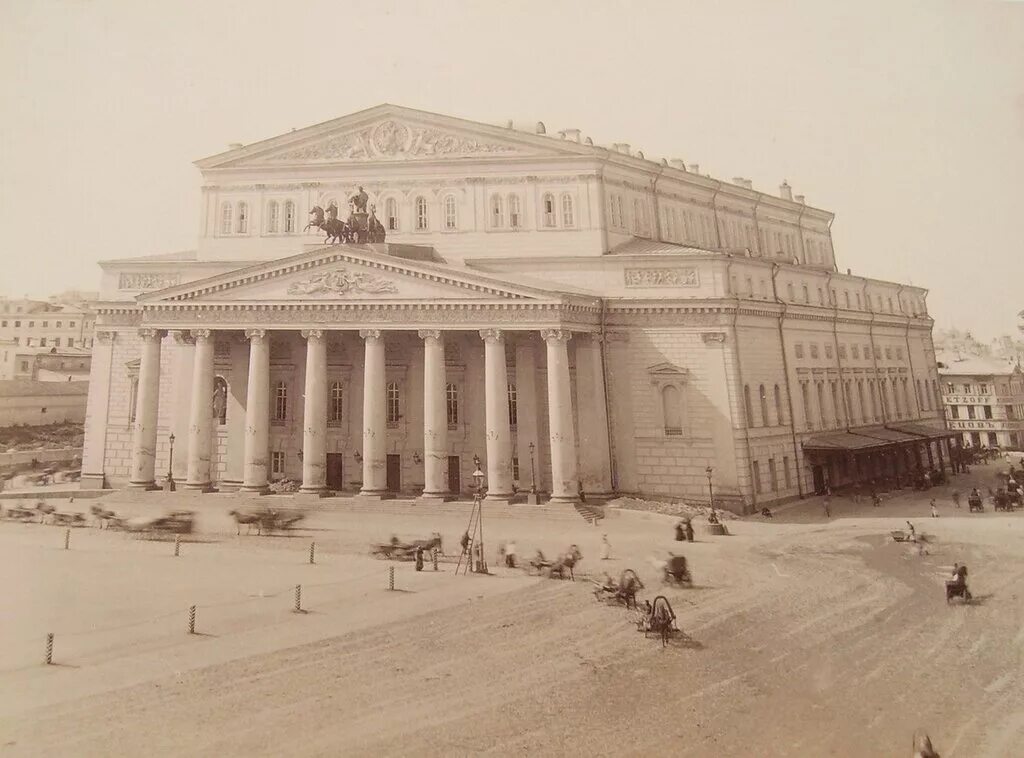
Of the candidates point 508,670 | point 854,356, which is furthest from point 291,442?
point 854,356

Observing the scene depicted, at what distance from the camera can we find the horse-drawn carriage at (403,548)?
17297mm

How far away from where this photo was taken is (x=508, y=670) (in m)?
9.98

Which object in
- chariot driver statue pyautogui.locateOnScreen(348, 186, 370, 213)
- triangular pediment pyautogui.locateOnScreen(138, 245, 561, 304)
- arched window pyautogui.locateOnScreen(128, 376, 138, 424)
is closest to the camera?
triangular pediment pyautogui.locateOnScreen(138, 245, 561, 304)

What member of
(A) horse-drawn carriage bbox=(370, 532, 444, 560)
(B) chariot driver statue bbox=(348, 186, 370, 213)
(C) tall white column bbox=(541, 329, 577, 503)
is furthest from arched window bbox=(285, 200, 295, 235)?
(A) horse-drawn carriage bbox=(370, 532, 444, 560)

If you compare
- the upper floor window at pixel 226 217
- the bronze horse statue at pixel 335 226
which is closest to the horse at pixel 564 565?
the bronze horse statue at pixel 335 226

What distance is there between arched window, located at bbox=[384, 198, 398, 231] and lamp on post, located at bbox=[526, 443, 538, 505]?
576 inches

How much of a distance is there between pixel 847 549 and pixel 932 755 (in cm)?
969

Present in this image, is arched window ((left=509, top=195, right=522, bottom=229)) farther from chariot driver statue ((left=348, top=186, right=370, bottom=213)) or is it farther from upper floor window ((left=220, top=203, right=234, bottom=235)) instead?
upper floor window ((left=220, top=203, right=234, bottom=235))

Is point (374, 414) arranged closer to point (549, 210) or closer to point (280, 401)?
point (280, 401)

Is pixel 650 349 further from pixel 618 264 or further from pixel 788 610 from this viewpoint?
pixel 788 610

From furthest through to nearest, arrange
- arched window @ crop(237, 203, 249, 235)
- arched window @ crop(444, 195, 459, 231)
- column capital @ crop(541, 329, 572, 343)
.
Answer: arched window @ crop(237, 203, 249, 235), arched window @ crop(444, 195, 459, 231), column capital @ crop(541, 329, 572, 343)

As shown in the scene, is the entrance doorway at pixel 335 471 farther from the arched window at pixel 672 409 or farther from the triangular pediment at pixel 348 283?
the arched window at pixel 672 409

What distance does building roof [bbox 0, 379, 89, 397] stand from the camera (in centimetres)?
2035

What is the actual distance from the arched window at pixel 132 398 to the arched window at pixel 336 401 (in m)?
10.2
